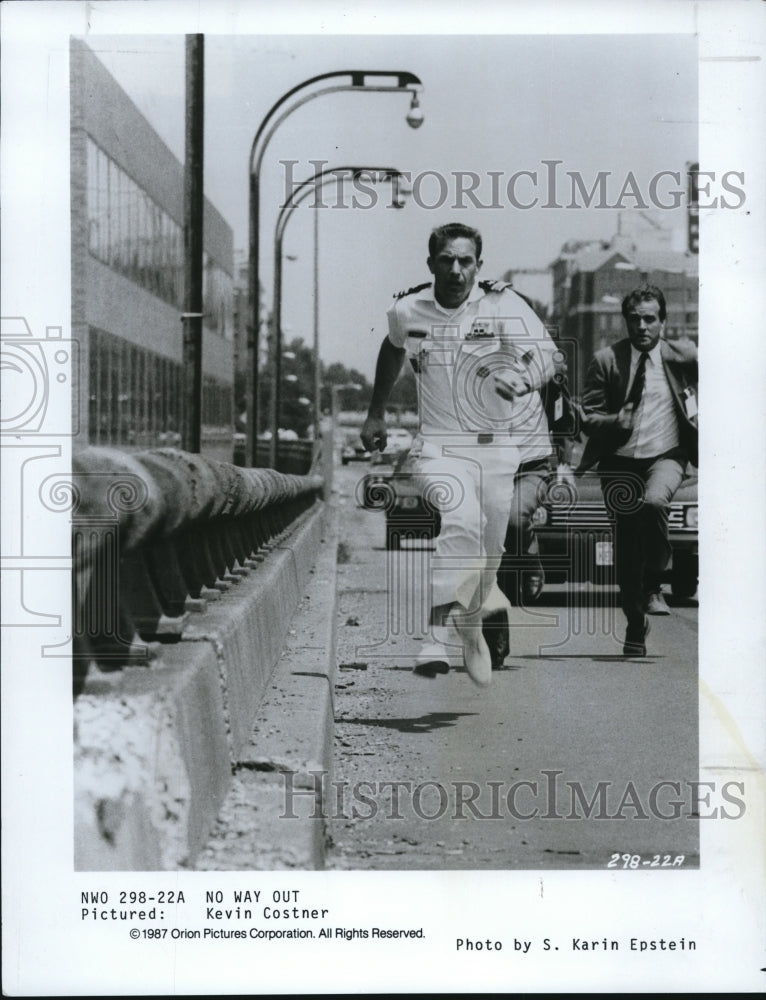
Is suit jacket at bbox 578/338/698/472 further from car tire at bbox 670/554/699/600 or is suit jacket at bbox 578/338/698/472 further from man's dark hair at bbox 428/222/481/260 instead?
man's dark hair at bbox 428/222/481/260

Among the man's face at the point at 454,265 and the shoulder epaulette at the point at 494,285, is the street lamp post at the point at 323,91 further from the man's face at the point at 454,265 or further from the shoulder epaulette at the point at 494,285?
the shoulder epaulette at the point at 494,285

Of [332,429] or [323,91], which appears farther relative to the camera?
[332,429]

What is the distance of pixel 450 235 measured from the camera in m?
4.85

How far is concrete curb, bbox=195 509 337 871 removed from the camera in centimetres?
450

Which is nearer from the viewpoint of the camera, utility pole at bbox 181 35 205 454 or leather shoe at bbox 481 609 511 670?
leather shoe at bbox 481 609 511 670

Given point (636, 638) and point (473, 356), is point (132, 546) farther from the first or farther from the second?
point (636, 638)

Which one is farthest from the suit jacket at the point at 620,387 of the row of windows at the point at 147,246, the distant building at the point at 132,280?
the row of windows at the point at 147,246

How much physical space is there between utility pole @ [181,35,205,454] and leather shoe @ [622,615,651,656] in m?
2.37

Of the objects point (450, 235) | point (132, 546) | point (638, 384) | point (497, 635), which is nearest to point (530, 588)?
point (497, 635)

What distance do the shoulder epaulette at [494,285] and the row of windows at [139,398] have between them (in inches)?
48.4

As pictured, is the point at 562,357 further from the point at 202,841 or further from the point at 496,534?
the point at 202,841

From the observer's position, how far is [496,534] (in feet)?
16.3

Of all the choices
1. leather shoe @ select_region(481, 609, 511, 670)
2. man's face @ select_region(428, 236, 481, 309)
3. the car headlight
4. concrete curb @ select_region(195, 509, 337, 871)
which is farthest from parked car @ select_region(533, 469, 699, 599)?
concrete curb @ select_region(195, 509, 337, 871)

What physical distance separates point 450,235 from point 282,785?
1636 millimetres
